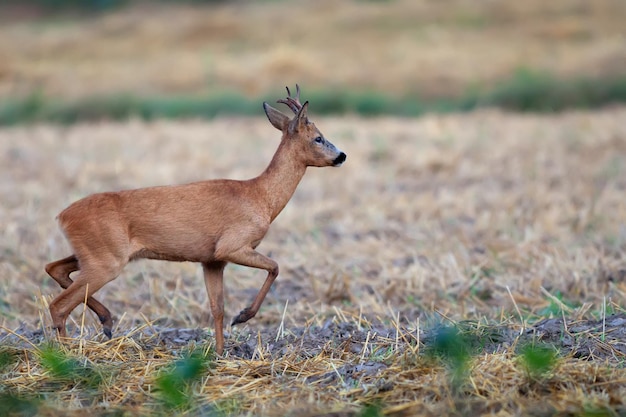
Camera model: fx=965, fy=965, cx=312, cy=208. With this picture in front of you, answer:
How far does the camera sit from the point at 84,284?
250 inches

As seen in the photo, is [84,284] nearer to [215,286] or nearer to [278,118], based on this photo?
[215,286]

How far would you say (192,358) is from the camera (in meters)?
5.35

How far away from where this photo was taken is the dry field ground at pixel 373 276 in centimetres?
532

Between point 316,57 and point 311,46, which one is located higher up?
point 311,46

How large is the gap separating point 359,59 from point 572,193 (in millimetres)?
17705

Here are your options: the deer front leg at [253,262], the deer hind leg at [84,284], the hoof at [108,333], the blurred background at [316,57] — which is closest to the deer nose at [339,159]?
the deer front leg at [253,262]

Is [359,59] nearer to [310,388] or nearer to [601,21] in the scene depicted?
[601,21]

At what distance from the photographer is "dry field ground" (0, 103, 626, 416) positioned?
17.5 ft

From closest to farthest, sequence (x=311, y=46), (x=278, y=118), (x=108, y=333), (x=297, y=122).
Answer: (x=108, y=333) < (x=297, y=122) < (x=278, y=118) < (x=311, y=46)

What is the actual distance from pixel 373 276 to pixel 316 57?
812 inches

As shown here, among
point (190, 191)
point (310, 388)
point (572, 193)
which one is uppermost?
point (190, 191)

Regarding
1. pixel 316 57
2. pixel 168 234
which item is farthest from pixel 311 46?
pixel 168 234

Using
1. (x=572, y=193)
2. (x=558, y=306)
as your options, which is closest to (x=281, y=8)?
(x=572, y=193)

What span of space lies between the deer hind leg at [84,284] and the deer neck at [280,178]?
113 cm
